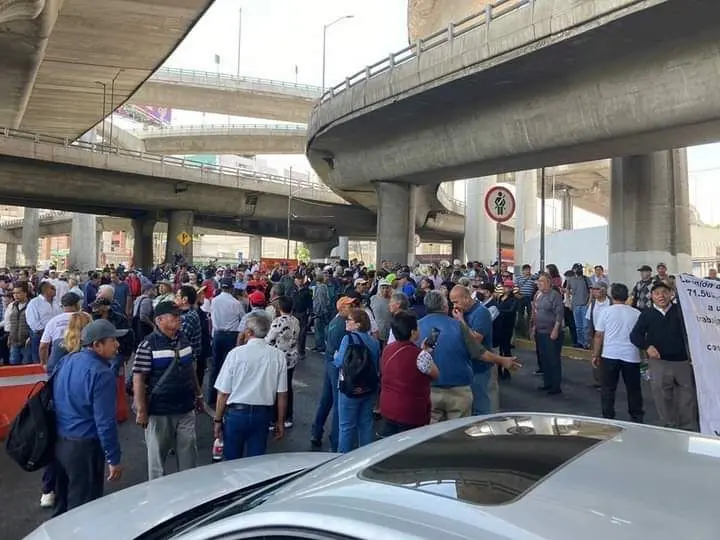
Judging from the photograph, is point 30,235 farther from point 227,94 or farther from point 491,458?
point 491,458

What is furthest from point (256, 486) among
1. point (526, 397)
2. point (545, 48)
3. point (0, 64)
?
point (0, 64)

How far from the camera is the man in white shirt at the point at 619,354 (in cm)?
705

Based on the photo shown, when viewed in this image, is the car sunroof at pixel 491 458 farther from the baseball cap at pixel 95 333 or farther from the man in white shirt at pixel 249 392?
the baseball cap at pixel 95 333

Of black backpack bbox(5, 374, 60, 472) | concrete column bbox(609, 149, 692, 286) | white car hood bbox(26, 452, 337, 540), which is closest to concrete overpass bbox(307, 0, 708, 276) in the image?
concrete column bbox(609, 149, 692, 286)

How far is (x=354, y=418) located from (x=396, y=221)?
20.2m

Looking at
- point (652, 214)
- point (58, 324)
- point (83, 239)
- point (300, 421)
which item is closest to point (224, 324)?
point (300, 421)

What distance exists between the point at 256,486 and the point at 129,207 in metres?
36.2

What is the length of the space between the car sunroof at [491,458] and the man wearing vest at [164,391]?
2.90 m

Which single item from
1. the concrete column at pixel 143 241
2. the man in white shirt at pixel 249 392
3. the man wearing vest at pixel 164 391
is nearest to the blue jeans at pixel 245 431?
the man in white shirt at pixel 249 392

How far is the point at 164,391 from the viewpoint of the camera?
14.7 ft

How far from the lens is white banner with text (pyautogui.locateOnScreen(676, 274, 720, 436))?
4.77m

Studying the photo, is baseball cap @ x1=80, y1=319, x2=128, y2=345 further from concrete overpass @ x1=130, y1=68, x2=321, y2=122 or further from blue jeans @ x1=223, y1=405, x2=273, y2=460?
concrete overpass @ x1=130, y1=68, x2=321, y2=122

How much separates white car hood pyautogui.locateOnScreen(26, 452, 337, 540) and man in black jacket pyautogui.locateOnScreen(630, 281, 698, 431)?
4659 mm

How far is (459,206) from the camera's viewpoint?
2078 inches
